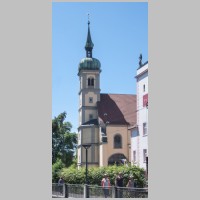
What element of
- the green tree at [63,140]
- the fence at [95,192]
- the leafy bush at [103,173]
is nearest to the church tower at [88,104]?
the green tree at [63,140]

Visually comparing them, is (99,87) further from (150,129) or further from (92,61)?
(150,129)

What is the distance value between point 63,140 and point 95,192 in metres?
41.3

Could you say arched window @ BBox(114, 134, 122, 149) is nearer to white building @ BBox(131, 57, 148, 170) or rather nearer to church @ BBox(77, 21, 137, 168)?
church @ BBox(77, 21, 137, 168)

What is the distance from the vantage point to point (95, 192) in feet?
55.9

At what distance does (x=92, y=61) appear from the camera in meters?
60.3

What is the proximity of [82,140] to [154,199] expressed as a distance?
4562 cm

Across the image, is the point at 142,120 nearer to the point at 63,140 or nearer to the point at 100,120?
the point at 100,120

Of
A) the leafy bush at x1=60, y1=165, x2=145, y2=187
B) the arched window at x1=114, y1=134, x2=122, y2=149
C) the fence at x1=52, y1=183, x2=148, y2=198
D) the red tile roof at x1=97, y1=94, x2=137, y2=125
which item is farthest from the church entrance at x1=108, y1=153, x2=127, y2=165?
the fence at x1=52, y1=183, x2=148, y2=198

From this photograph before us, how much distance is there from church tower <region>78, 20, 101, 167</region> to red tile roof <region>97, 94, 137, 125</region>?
1.25 metres

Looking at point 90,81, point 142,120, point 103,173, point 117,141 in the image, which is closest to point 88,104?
point 90,81

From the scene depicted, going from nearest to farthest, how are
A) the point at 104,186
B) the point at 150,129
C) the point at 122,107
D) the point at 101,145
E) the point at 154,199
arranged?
the point at 154,199 < the point at 150,129 < the point at 104,186 < the point at 101,145 < the point at 122,107

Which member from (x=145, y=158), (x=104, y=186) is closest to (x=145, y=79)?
(x=145, y=158)

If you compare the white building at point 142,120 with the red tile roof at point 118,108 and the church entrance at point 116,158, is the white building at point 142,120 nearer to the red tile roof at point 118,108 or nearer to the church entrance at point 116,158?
the church entrance at point 116,158

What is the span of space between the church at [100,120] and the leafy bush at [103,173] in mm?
22742
